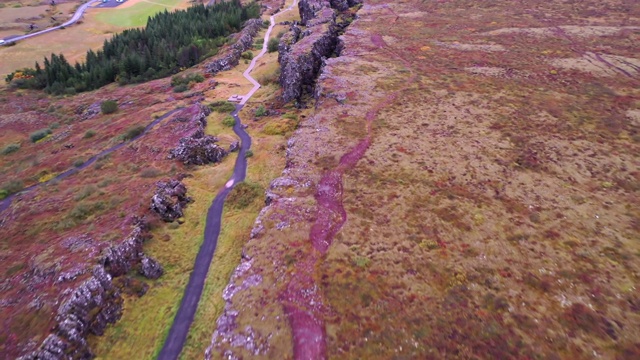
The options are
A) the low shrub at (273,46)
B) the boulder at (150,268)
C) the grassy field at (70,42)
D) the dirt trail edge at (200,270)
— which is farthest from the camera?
the grassy field at (70,42)

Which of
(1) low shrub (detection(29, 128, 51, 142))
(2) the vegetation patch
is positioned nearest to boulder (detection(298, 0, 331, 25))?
(2) the vegetation patch

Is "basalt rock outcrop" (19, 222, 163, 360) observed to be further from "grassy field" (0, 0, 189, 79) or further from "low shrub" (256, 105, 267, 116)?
"grassy field" (0, 0, 189, 79)

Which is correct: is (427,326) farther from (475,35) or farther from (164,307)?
(475,35)

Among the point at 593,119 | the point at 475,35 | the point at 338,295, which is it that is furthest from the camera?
the point at 475,35

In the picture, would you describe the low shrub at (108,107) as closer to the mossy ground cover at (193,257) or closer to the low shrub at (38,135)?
the low shrub at (38,135)

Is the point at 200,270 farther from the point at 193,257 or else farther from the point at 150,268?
the point at 150,268

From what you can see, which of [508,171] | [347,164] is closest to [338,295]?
[347,164]

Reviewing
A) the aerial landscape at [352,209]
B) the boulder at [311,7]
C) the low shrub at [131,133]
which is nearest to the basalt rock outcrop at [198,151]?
the aerial landscape at [352,209]
